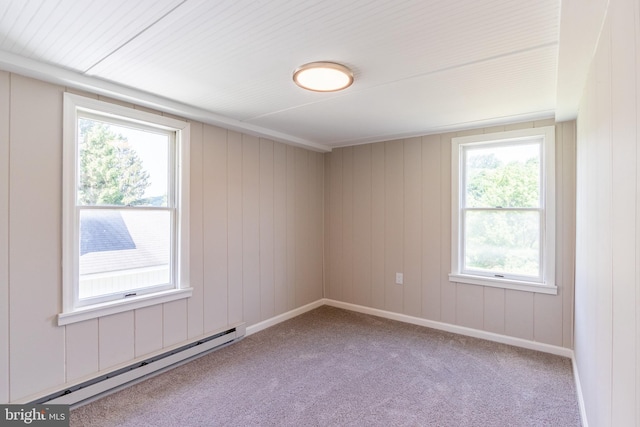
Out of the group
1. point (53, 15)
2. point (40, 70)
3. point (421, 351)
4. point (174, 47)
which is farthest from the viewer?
point (421, 351)

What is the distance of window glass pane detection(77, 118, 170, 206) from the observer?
94.1 inches

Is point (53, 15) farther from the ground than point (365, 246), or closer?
farther from the ground

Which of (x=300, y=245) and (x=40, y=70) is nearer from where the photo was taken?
(x=40, y=70)

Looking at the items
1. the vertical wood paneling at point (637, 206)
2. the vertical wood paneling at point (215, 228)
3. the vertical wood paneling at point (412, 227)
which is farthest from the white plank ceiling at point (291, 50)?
the vertical wood paneling at point (412, 227)

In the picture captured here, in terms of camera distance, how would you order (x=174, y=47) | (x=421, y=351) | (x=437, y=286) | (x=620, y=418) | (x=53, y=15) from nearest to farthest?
(x=620, y=418), (x=53, y=15), (x=174, y=47), (x=421, y=351), (x=437, y=286)

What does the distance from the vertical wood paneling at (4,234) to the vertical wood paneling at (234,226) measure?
1682 mm

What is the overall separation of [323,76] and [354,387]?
2297mm

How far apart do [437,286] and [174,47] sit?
3399 mm

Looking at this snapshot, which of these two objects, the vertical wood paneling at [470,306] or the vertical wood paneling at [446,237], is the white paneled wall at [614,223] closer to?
the vertical wood paneling at [470,306]

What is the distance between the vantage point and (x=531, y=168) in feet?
10.5

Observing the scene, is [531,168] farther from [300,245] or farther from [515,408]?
[300,245]

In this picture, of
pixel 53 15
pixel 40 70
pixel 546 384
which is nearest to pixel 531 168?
pixel 546 384

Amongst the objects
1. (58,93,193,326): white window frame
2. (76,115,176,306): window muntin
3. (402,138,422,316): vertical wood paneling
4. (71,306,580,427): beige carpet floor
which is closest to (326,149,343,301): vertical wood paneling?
(402,138,422,316): vertical wood paneling

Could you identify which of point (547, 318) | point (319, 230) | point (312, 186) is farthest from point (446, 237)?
point (312, 186)
